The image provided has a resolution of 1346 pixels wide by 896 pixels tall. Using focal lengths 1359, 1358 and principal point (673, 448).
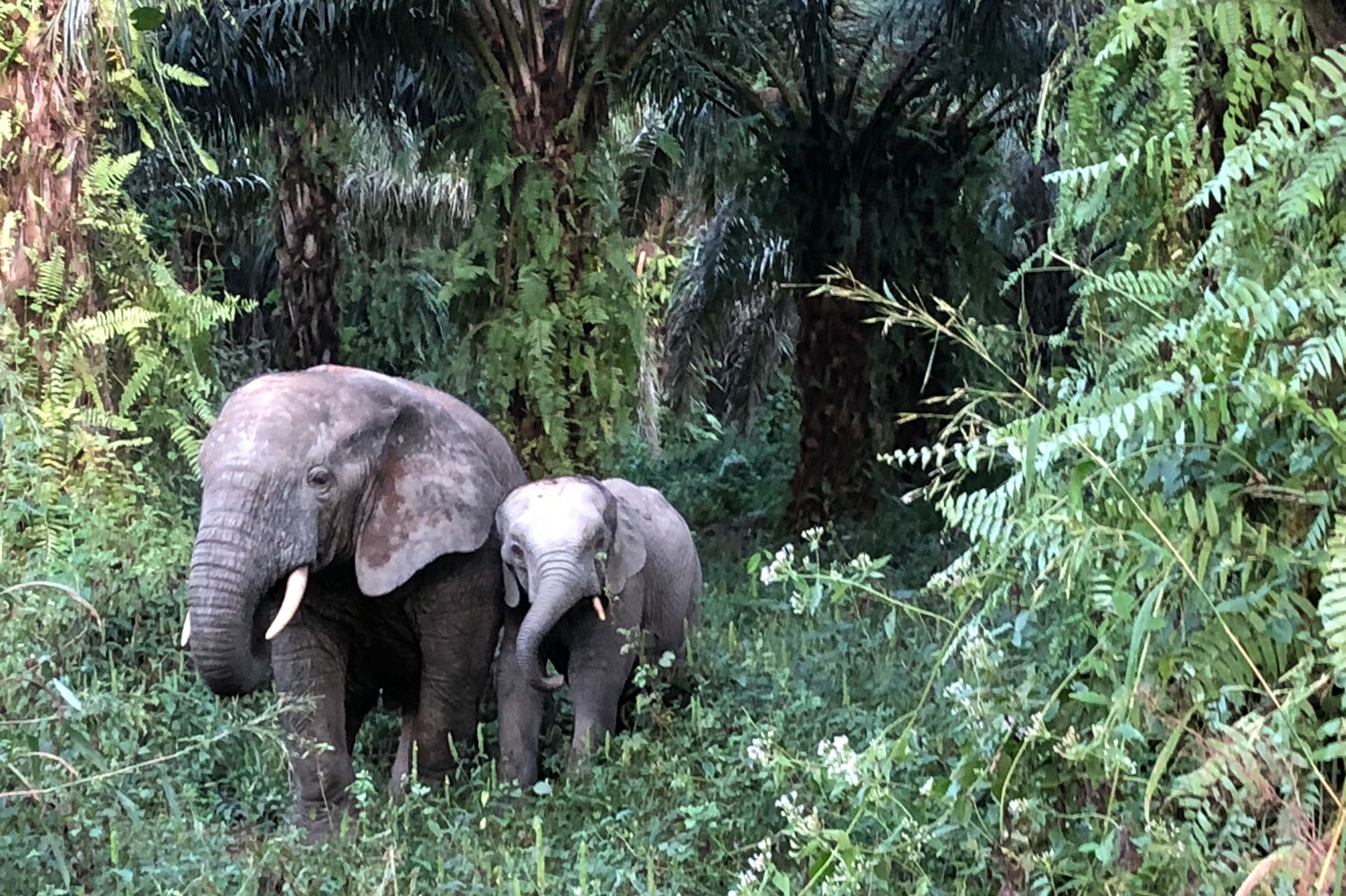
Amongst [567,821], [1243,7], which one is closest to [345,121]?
[567,821]

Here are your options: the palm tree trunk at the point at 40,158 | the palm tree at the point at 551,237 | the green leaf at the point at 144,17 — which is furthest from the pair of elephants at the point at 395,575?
the palm tree at the point at 551,237

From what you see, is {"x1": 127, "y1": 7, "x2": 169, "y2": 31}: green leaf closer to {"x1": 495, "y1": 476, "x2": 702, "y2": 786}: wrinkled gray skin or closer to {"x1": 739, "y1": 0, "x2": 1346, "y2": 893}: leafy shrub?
{"x1": 495, "y1": 476, "x2": 702, "y2": 786}: wrinkled gray skin

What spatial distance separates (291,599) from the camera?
4.66m

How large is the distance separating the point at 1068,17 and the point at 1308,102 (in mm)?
7041

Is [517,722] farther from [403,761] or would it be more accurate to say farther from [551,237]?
[551,237]

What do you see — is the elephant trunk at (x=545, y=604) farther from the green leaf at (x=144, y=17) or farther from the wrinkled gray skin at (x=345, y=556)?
the green leaf at (x=144, y=17)

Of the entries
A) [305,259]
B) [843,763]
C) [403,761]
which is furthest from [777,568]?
[305,259]

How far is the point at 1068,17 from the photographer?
30.9ft

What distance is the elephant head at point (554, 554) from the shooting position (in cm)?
504

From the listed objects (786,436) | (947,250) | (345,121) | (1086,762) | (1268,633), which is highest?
(345,121)

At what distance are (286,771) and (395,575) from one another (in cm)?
102

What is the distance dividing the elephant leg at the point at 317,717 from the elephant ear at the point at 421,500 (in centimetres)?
41

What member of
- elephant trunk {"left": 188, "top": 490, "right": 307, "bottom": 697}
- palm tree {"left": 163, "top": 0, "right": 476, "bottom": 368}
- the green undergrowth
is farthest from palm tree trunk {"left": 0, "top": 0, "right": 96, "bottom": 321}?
elephant trunk {"left": 188, "top": 490, "right": 307, "bottom": 697}

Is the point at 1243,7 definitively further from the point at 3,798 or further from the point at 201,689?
the point at 201,689
